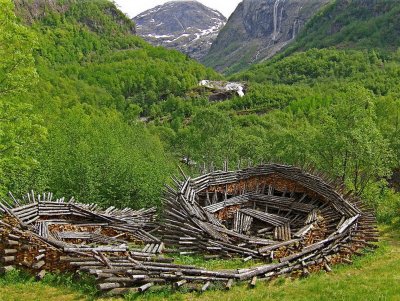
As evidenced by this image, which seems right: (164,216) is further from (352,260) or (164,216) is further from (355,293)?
(355,293)

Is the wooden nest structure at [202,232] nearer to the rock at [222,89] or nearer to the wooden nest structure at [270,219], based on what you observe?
the wooden nest structure at [270,219]

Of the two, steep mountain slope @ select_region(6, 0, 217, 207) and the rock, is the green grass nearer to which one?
steep mountain slope @ select_region(6, 0, 217, 207)

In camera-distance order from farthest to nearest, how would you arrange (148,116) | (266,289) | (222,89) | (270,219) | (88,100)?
(222,89), (148,116), (88,100), (270,219), (266,289)

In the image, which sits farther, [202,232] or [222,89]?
[222,89]

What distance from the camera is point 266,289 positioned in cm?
1343

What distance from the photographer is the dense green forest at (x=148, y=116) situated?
21.9m

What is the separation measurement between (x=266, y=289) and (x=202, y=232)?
444 cm

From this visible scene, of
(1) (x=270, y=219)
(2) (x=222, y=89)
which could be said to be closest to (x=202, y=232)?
(1) (x=270, y=219)

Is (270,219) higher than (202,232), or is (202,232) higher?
(202,232)

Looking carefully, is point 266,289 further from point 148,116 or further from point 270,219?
point 148,116

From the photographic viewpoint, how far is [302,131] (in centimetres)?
4556

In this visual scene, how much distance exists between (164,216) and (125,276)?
7.44 m

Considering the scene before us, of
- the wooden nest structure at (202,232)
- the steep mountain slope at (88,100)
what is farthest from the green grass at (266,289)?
the steep mountain slope at (88,100)

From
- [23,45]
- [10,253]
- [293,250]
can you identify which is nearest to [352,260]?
[293,250]
